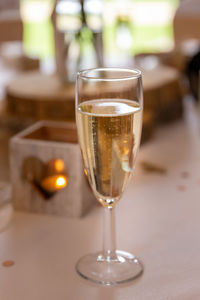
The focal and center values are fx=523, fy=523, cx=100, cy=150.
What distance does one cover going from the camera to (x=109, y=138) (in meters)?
0.64

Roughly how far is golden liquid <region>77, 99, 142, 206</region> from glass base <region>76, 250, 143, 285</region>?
11cm

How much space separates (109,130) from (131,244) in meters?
0.21

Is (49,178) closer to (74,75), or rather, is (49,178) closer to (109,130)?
(109,130)

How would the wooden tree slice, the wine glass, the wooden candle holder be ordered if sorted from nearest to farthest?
1. the wine glass
2. the wooden candle holder
3. the wooden tree slice

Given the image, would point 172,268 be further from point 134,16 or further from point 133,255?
point 134,16

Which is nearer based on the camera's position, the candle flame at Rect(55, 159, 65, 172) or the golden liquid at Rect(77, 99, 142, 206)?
the golden liquid at Rect(77, 99, 142, 206)

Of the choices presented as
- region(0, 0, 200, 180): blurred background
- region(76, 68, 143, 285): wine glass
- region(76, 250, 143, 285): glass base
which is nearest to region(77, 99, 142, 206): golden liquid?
region(76, 68, 143, 285): wine glass

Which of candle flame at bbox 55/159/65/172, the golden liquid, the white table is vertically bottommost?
the white table

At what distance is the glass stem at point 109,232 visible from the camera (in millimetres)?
712

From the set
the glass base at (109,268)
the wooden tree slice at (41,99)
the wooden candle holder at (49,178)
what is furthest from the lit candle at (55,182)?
the wooden tree slice at (41,99)

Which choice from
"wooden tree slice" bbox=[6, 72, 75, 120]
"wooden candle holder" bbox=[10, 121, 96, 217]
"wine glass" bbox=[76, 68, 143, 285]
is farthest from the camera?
"wooden tree slice" bbox=[6, 72, 75, 120]

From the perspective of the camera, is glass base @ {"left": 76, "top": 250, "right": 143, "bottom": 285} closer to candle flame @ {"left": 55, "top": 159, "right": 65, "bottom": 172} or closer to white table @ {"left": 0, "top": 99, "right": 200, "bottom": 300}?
white table @ {"left": 0, "top": 99, "right": 200, "bottom": 300}

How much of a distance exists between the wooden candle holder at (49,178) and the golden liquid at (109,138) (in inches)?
7.2

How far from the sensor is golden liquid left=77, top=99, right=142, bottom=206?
2.09 ft
